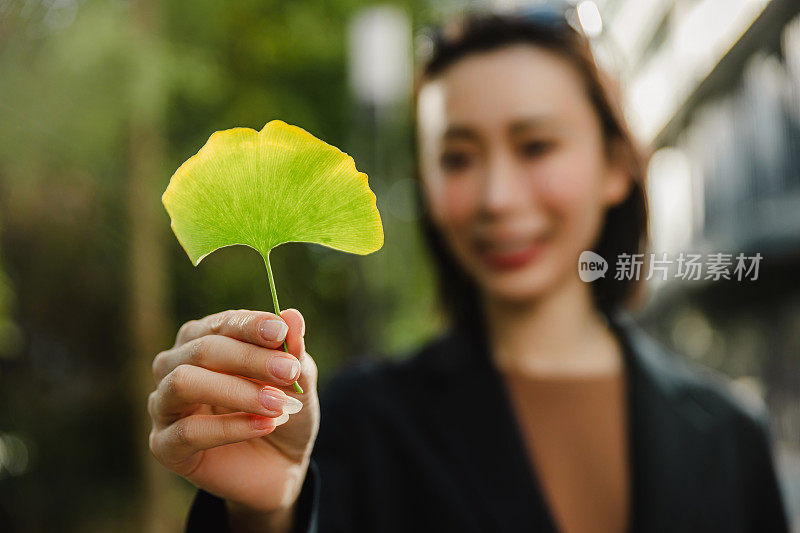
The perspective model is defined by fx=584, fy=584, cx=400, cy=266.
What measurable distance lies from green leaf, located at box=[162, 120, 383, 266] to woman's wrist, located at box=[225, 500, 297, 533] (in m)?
0.17

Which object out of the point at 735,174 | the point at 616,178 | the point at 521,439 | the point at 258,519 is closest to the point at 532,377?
the point at 521,439

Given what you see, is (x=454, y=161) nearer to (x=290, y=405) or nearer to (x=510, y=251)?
(x=510, y=251)

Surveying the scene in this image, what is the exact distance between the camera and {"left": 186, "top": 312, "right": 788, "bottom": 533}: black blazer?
58 cm

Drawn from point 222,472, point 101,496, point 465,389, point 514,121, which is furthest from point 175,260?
point 222,472

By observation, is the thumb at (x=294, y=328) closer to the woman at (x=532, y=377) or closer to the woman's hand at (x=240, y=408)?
the woman's hand at (x=240, y=408)

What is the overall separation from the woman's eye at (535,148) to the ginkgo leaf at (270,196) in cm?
37

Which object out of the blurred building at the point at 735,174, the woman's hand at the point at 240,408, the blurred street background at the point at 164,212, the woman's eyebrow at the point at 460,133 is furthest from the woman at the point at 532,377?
the blurred street background at the point at 164,212

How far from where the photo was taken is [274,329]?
21cm


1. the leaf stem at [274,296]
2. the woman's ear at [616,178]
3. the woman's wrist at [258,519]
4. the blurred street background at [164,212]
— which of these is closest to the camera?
the leaf stem at [274,296]

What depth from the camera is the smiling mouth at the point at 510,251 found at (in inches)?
22.2

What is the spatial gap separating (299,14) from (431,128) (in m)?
1.61

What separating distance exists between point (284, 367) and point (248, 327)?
0.02 metres

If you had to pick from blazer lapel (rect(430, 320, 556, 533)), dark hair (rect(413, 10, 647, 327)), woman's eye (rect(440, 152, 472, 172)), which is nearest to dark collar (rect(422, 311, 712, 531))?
blazer lapel (rect(430, 320, 556, 533))

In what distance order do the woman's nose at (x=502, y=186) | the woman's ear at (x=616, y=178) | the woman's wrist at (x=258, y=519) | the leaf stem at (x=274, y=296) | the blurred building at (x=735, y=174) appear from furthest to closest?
the blurred building at (x=735, y=174)
the woman's ear at (x=616, y=178)
the woman's nose at (x=502, y=186)
the woman's wrist at (x=258, y=519)
the leaf stem at (x=274, y=296)
